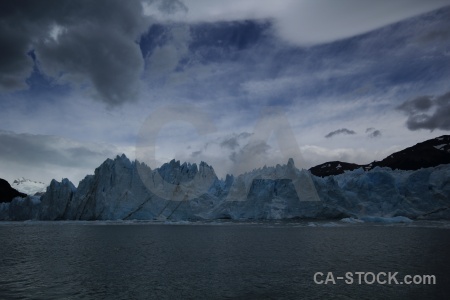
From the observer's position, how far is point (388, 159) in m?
112

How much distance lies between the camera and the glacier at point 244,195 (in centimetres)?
5338

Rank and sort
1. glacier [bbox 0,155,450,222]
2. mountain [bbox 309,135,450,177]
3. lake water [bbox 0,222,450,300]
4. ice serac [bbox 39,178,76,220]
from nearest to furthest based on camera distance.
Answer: lake water [bbox 0,222,450,300] → glacier [bbox 0,155,450,222] → ice serac [bbox 39,178,76,220] → mountain [bbox 309,135,450,177]

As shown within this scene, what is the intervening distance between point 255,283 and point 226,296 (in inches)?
83.4

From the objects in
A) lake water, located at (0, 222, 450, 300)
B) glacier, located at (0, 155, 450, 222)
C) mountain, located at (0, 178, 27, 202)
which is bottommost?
lake water, located at (0, 222, 450, 300)

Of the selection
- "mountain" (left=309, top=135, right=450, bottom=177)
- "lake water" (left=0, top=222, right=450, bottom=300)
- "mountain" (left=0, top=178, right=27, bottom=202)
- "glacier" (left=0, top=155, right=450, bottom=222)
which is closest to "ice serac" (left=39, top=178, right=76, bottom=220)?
"glacier" (left=0, top=155, right=450, bottom=222)

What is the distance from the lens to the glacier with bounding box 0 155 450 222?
175 ft

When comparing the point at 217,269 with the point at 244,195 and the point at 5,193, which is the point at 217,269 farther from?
the point at 5,193

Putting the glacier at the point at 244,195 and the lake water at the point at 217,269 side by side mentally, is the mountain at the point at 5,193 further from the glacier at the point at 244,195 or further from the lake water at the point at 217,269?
the lake water at the point at 217,269

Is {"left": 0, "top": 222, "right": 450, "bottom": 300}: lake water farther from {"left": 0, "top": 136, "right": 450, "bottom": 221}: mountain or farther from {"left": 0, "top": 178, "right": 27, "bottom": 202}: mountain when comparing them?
{"left": 0, "top": 178, "right": 27, "bottom": 202}: mountain

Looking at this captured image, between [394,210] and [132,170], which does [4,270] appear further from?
[394,210]

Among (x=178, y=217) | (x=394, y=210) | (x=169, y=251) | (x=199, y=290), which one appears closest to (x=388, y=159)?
(x=394, y=210)

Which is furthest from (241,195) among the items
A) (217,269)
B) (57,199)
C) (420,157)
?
(420,157)

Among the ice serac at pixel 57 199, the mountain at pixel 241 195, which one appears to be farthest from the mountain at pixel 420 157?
the ice serac at pixel 57 199

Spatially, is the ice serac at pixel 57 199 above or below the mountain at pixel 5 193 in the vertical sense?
below
